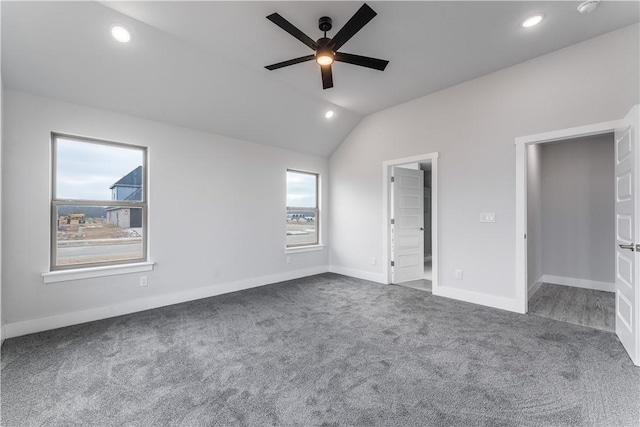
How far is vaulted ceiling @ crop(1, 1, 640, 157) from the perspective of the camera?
97.9 inches

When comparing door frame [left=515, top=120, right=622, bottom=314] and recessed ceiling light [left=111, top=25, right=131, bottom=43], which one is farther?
door frame [left=515, top=120, right=622, bottom=314]

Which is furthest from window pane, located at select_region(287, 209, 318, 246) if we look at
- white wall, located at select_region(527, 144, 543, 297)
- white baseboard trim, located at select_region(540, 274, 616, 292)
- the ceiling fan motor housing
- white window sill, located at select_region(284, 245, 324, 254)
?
white baseboard trim, located at select_region(540, 274, 616, 292)

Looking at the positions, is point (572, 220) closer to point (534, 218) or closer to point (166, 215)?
point (534, 218)

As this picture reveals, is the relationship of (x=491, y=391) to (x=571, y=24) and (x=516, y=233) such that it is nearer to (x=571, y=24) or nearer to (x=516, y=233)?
(x=516, y=233)

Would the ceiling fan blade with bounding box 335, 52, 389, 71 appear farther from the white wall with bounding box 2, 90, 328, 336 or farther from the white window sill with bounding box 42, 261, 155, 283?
the white window sill with bounding box 42, 261, 155, 283

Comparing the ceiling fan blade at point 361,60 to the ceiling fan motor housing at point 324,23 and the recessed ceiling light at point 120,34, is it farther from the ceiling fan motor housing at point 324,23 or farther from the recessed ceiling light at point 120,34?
the recessed ceiling light at point 120,34

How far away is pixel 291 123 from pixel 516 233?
3608 mm

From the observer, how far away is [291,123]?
4.65 meters

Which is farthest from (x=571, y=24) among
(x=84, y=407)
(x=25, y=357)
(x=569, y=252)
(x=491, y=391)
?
(x=25, y=357)

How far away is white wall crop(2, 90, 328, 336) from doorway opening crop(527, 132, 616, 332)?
375cm

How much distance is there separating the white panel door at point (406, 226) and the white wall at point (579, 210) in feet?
7.27

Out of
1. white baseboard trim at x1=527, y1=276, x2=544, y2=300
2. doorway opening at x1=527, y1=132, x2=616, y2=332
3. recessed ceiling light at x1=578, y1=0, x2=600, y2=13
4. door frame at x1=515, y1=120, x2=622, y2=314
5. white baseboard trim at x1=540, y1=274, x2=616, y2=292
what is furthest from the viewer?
white baseboard trim at x1=540, y1=274, x2=616, y2=292

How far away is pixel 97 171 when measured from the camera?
11.2 feet

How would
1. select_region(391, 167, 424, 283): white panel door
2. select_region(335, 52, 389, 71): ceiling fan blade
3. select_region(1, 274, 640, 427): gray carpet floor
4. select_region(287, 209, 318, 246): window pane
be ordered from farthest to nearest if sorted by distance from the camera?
select_region(287, 209, 318, 246): window pane < select_region(391, 167, 424, 283): white panel door < select_region(335, 52, 389, 71): ceiling fan blade < select_region(1, 274, 640, 427): gray carpet floor
